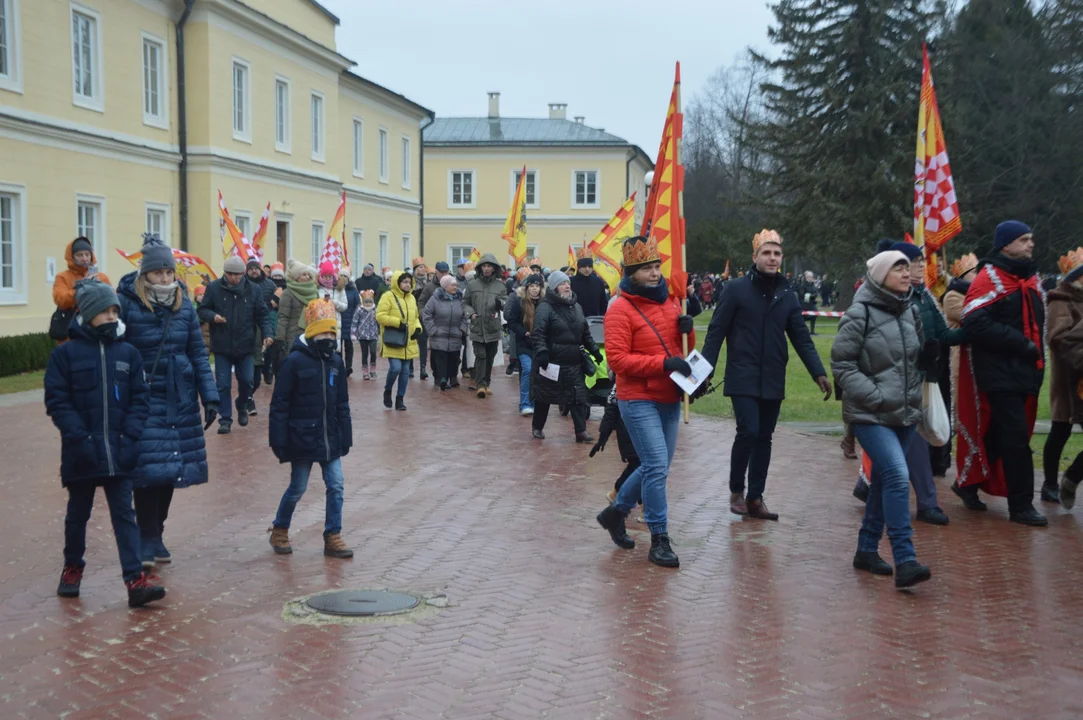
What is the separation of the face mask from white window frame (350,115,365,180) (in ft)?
116

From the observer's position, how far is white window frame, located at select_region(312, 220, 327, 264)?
36594 millimetres

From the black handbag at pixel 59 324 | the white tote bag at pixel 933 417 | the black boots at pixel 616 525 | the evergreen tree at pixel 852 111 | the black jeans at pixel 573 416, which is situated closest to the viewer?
the black boots at pixel 616 525

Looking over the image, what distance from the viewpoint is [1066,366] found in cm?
913

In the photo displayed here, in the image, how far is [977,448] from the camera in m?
8.88

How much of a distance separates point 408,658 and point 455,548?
91.4 inches

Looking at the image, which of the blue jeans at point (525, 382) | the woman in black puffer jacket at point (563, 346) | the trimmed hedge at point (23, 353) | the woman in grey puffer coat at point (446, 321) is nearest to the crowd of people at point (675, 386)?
the woman in black puffer jacket at point (563, 346)

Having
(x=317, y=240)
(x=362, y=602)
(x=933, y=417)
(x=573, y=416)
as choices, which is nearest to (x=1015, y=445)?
(x=933, y=417)

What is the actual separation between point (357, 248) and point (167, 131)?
13.9 m

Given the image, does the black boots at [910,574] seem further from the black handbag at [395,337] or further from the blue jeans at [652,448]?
the black handbag at [395,337]

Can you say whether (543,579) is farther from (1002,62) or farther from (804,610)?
(1002,62)

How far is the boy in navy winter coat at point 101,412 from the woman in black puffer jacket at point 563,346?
6238 millimetres

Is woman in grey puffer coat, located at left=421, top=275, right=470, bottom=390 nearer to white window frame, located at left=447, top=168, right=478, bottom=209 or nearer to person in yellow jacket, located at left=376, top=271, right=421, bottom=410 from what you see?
person in yellow jacket, located at left=376, top=271, right=421, bottom=410

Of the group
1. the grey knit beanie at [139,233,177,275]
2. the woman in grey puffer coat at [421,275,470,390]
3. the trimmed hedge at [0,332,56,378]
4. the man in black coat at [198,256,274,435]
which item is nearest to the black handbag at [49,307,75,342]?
the grey knit beanie at [139,233,177,275]

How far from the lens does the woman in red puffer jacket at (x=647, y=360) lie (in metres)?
7.22
